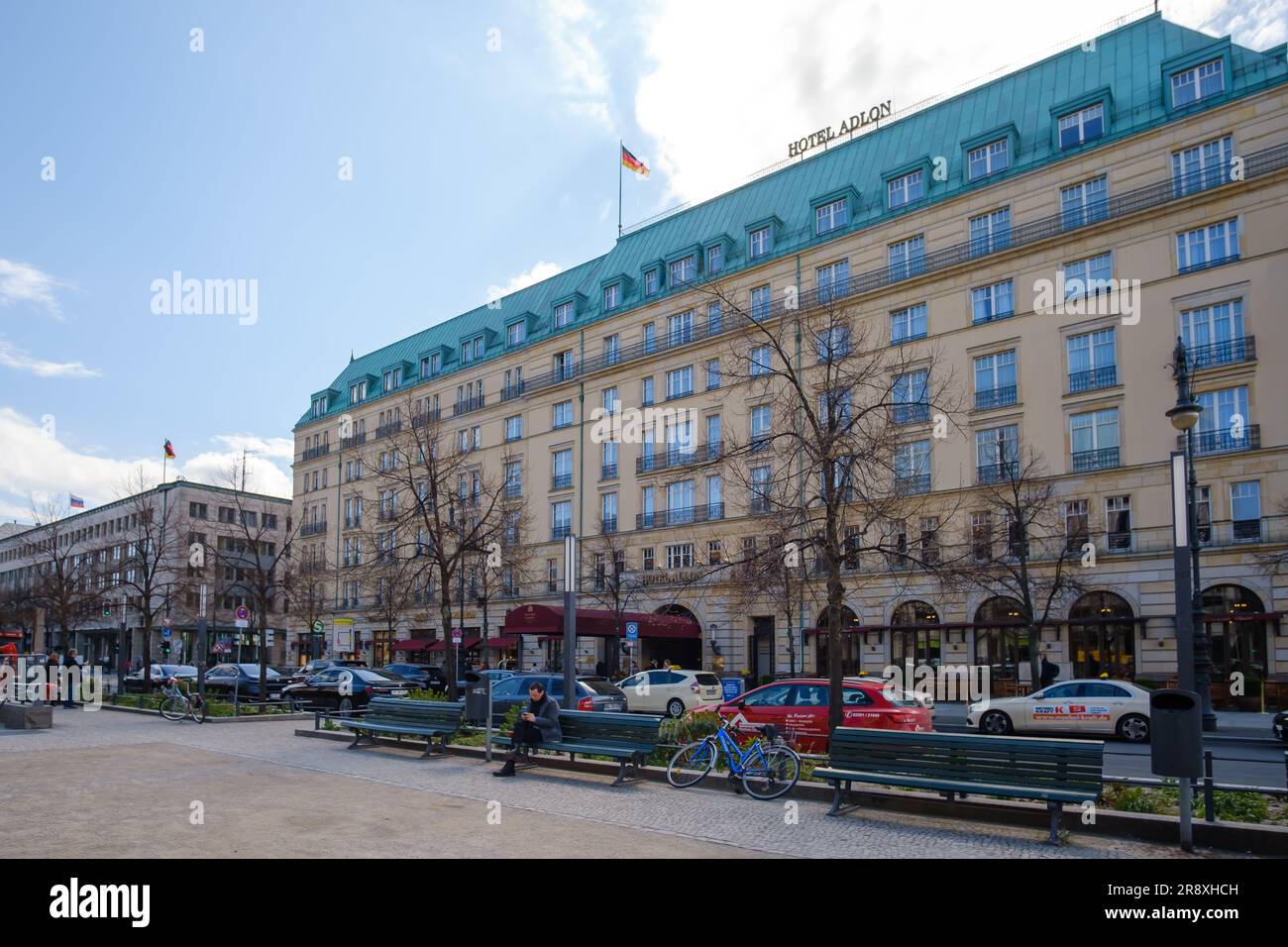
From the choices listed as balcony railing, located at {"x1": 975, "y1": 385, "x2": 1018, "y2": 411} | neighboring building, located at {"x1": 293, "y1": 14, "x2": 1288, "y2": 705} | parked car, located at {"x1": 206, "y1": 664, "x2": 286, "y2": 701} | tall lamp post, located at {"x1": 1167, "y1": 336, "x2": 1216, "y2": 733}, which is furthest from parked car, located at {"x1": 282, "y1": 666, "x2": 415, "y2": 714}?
balcony railing, located at {"x1": 975, "y1": 385, "x2": 1018, "y2": 411}

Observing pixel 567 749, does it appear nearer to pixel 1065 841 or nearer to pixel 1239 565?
pixel 1065 841

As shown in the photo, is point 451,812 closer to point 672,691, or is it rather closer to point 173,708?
point 173,708

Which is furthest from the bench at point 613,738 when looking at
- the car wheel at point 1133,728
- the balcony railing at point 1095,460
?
the balcony railing at point 1095,460

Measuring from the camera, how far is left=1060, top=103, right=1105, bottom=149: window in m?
38.7

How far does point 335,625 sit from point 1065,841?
4357cm

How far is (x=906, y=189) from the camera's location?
1764 inches

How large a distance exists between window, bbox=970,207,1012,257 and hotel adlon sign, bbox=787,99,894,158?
1035 centimetres

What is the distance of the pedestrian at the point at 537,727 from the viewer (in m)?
15.2

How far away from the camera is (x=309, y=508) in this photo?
264ft

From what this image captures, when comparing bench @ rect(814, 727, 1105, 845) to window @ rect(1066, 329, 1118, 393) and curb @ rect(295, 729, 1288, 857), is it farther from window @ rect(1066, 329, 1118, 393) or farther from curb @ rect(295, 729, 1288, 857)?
window @ rect(1066, 329, 1118, 393)

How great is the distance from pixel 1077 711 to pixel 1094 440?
17.3m

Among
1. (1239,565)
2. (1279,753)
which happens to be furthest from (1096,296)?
(1279,753)

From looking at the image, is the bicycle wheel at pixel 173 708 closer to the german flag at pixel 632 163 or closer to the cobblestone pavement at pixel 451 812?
the cobblestone pavement at pixel 451 812
